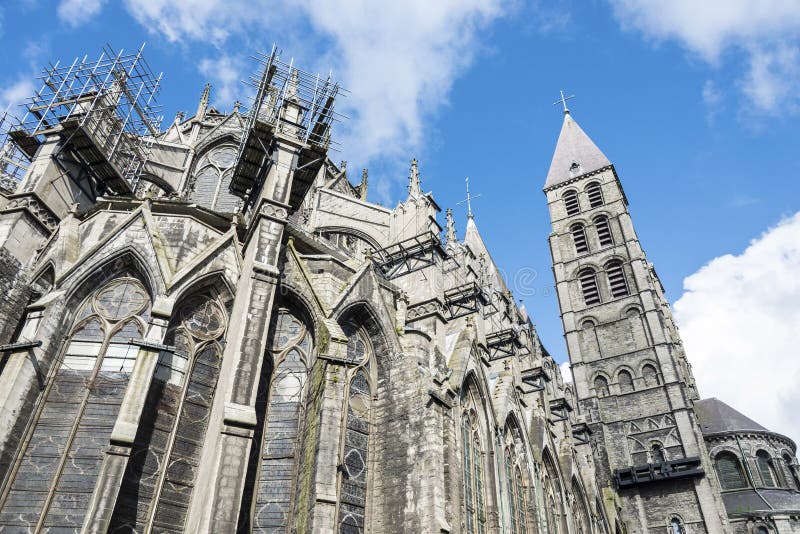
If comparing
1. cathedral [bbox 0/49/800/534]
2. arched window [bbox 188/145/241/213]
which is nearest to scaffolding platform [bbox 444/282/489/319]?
cathedral [bbox 0/49/800/534]

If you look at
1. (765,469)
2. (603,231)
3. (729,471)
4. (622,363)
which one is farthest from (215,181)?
(765,469)

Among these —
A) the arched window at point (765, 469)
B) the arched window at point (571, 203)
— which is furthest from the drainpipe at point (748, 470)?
the arched window at point (571, 203)

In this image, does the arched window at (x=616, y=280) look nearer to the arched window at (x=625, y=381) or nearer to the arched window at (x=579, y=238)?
the arched window at (x=579, y=238)

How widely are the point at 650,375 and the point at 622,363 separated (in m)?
2.00

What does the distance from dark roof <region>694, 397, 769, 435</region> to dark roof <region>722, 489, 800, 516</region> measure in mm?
3904

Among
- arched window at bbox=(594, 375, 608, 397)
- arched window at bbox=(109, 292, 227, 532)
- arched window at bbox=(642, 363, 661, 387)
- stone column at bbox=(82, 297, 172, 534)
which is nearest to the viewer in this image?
stone column at bbox=(82, 297, 172, 534)

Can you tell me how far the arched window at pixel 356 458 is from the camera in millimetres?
12289

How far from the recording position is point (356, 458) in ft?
42.8

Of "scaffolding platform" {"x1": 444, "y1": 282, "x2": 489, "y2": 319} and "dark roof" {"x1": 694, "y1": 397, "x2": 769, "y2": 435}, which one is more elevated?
"dark roof" {"x1": 694, "y1": 397, "x2": 769, "y2": 435}

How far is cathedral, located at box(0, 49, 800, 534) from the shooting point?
33.7ft

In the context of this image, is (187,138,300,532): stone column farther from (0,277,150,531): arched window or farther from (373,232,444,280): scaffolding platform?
(373,232,444,280): scaffolding platform

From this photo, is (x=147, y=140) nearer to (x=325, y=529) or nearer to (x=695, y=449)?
(x=325, y=529)

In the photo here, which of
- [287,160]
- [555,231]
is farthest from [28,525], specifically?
[555,231]

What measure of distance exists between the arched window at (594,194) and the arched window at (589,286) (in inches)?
252
